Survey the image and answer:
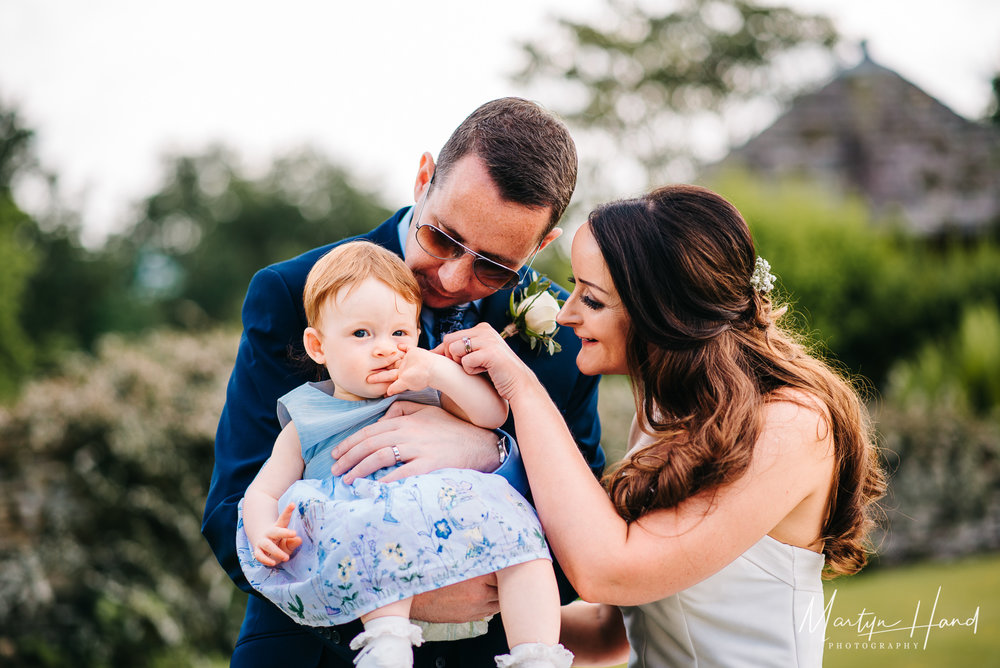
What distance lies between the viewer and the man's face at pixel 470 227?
2.74 metres

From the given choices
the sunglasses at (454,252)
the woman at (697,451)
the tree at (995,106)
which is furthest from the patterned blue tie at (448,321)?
the tree at (995,106)

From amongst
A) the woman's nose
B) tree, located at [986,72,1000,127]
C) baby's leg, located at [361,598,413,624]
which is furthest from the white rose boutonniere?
tree, located at [986,72,1000,127]

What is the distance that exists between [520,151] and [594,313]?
60 cm

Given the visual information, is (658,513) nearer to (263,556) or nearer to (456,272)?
(456,272)

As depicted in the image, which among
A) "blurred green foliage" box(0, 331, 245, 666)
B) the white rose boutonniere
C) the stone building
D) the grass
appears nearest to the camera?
the white rose boutonniere

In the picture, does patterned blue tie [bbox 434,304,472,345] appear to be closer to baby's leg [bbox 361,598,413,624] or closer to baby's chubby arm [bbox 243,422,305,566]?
baby's chubby arm [bbox 243,422,305,566]

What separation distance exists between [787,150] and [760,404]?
17139 mm

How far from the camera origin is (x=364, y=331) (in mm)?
2486

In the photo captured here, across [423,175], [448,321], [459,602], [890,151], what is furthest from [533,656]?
[890,151]

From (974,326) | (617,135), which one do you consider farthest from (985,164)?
(617,135)

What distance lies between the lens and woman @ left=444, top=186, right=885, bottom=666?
7.72 feet

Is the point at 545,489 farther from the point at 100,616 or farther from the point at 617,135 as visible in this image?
the point at 617,135

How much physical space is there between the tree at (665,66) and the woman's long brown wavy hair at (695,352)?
22787 millimetres

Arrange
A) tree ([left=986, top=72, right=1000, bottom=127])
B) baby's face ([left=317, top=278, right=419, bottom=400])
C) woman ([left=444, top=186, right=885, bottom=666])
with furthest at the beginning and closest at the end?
1. tree ([left=986, top=72, right=1000, bottom=127])
2. baby's face ([left=317, top=278, right=419, bottom=400])
3. woman ([left=444, top=186, right=885, bottom=666])
